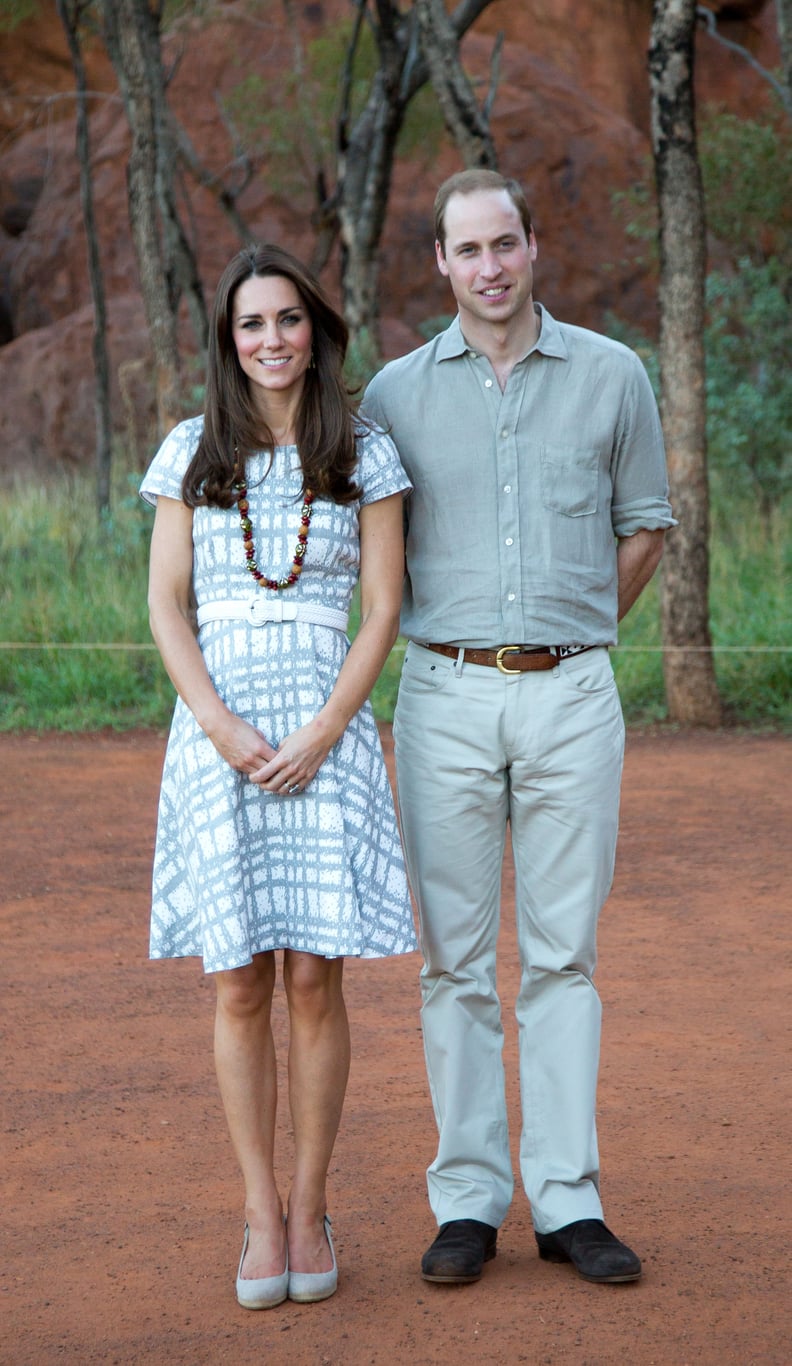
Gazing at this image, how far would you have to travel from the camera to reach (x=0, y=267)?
1008 inches

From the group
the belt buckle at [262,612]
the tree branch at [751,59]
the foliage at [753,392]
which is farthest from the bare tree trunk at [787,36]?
the belt buckle at [262,612]

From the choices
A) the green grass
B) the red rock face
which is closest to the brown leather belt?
the green grass

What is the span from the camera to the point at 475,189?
3.01 metres

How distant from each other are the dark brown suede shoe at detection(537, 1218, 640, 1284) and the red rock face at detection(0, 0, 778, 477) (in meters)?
18.9

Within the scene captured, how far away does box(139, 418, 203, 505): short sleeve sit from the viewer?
2.95 metres

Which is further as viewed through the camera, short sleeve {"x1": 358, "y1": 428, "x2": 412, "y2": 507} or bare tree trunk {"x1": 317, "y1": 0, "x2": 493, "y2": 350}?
bare tree trunk {"x1": 317, "y1": 0, "x2": 493, "y2": 350}

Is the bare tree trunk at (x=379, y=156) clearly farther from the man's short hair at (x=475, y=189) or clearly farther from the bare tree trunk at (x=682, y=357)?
the man's short hair at (x=475, y=189)

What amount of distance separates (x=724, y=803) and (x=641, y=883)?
1366 millimetres

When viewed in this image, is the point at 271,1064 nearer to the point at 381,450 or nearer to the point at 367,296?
the point at 381,450

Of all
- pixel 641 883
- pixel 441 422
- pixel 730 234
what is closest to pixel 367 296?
pixel 730 234

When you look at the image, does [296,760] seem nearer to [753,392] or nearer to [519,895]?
[519,895]

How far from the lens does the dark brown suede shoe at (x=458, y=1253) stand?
3027 mm

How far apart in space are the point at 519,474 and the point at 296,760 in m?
0.71

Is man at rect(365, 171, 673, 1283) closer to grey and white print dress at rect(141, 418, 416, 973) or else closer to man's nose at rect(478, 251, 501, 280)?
man's nose at rect(478, 251, 501, 280)
